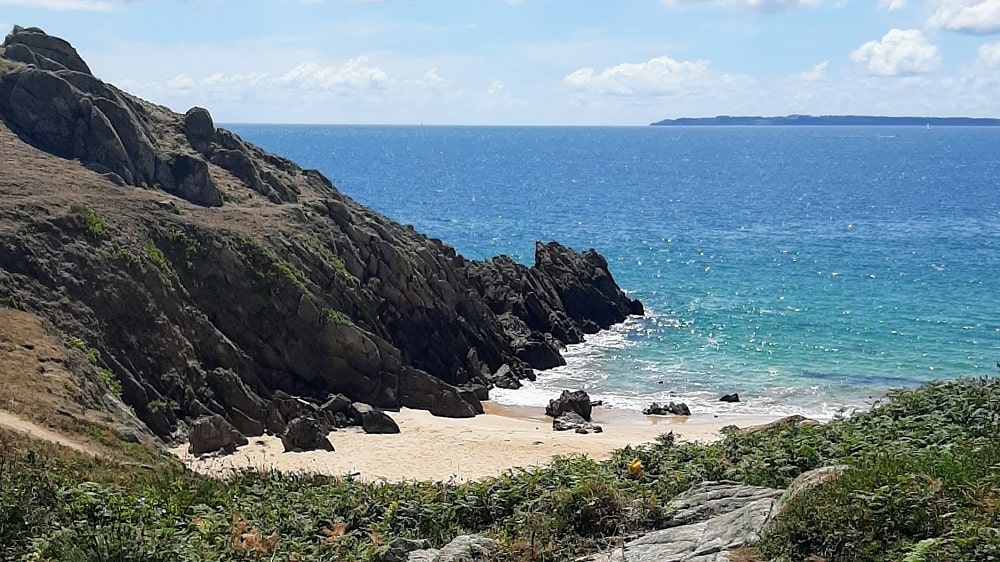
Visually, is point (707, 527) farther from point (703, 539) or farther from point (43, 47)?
point (43, 47)

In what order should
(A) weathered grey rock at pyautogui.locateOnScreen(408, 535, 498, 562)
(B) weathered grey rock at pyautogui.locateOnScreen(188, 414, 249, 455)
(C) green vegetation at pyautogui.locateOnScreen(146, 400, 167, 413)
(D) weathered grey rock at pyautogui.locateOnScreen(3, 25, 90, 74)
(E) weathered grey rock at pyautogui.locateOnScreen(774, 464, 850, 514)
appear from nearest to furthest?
(E) weathered grey rock at pyautogui.locateOnScreen(774, 464, 850, 514) < (A) weathered grey rock at pyautogui.locateOnScreen(408, 535, 498, 562) < (B) weathered grey rock at pyautogui.locateOnScreen(188, 414, 249, 455) < (C) green vegetation at pyautogui.locateOnScreen(146, 400, 167, 413) < (D) weathered grey rock at pyautogui.locateOnScreen(3, 25, 90, 74)

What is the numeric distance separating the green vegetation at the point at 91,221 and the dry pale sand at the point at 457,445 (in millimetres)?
9525

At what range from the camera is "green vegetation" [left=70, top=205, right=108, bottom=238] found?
34281 millimetres

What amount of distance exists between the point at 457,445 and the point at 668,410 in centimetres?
991

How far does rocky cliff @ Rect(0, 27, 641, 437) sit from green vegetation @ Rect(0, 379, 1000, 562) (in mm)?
16431

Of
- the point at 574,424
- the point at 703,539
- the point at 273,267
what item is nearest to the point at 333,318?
the point at 273,267

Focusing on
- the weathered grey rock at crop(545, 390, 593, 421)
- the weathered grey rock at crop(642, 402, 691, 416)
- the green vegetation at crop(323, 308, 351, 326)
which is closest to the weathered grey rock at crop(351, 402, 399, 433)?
the green vegetation at crop(323, 308, 351, 326)

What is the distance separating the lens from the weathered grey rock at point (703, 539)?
9.48 meters

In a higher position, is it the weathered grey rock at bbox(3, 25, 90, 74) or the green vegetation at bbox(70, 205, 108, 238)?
the weathered grey rock at bbox(3, 25, 90, 74)

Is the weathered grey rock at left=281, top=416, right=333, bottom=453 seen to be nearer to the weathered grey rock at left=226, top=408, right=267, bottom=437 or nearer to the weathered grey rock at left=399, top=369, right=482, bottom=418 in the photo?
the weathered grey rock at left=226, top=408, right=267, bottom=437

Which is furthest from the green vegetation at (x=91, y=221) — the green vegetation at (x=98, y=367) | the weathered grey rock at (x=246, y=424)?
the weathered grey rock at (x=246, y=424)

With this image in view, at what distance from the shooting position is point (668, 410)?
37.5 m

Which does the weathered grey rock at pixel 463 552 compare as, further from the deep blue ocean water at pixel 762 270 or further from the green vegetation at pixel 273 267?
the deep blue ocean water at pixel 762 270

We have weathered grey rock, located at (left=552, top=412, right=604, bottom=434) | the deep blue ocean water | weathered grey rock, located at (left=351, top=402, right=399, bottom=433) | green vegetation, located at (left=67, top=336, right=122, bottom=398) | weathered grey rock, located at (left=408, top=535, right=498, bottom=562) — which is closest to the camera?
weathered grey rock, located at (left=408, top=535, right=498, bottom=562)
